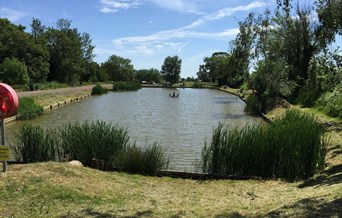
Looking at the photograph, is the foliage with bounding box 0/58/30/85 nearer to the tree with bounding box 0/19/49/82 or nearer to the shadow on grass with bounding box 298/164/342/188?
the tree with bounding box 0/19/49/82

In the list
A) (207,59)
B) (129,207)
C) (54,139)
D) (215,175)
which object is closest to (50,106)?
(54,139)

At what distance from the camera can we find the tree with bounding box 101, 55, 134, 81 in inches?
4537

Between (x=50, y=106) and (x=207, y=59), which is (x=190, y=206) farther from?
(x=207, y=59)

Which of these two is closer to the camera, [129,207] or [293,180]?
[129,207]

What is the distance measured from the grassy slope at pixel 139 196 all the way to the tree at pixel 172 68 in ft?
381

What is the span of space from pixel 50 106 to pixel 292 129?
85.8 ft

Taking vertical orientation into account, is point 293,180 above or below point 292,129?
below

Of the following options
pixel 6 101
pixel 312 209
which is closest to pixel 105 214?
pixel 312 209

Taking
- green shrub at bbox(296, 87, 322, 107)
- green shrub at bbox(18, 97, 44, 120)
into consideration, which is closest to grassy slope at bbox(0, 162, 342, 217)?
green shrub at bbox(18, 97, 44, 120)

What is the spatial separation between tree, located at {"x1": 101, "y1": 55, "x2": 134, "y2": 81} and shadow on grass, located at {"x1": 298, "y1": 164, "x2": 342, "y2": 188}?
4216 inches

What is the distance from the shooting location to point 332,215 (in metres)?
4.63

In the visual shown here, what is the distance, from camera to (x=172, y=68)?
124m

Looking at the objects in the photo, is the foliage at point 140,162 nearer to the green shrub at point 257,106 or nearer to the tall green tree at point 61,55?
the green shrub at point 257,106

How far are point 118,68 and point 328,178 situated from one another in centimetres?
10958
